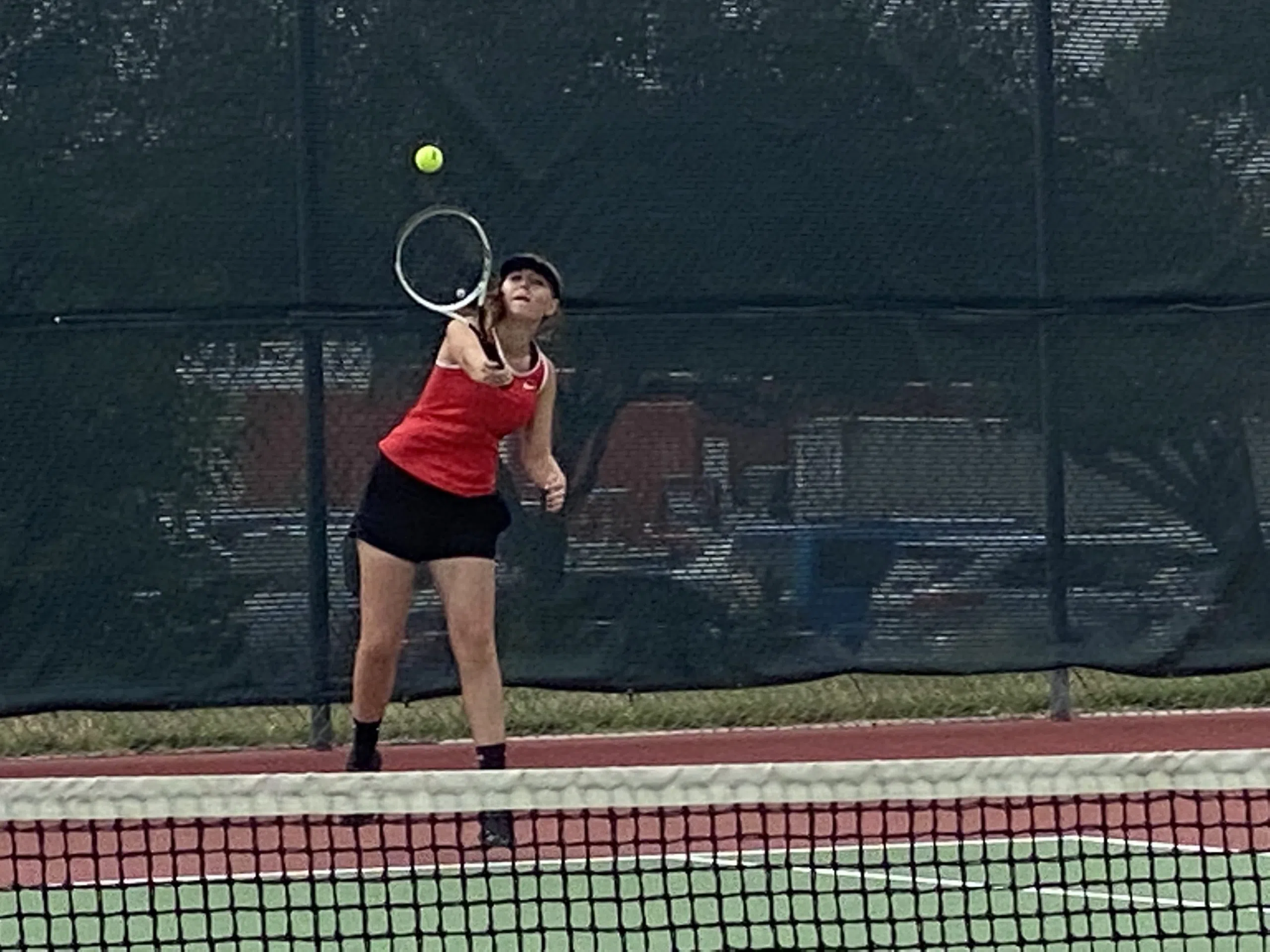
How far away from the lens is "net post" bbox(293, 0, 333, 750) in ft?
18.7

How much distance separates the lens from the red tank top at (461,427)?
14.9 feet

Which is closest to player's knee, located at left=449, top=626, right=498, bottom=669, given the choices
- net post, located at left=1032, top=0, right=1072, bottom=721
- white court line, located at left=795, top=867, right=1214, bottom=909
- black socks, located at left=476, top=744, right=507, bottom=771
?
black socks, located at left=476, top=744, right=507, bottom=771

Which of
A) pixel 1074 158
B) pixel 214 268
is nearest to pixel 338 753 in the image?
pixel 214 268

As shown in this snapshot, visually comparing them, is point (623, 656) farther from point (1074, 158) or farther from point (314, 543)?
point (1074, 158)

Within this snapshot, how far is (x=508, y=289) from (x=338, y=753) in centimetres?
169

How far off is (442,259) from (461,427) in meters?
1.23

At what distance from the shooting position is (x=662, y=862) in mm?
3320

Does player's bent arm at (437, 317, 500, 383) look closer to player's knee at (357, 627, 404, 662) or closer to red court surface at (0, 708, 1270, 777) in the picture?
player's knee at (357, 627, 404, 662)

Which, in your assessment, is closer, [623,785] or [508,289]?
[623,785]

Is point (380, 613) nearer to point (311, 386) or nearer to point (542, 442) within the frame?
point (542, 442)

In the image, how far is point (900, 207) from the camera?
5.92 meters

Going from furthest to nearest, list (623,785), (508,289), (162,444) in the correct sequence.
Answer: (162,444)
(508,289)
(623,785)

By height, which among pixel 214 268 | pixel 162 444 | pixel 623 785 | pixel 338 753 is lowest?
pixel 338 753

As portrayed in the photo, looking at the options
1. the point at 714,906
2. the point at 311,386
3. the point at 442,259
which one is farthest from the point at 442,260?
the point at 714,906
